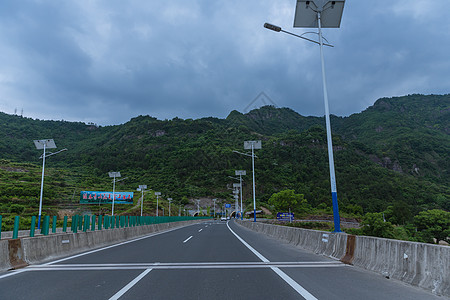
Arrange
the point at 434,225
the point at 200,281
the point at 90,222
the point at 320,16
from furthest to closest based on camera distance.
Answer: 1. the point at 434,225
2. the point at 90,222
3. the point at 320,16
4. the point at 200,281

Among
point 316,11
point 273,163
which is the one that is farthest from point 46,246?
point 273,163

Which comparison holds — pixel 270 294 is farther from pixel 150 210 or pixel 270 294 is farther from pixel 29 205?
pixel 150 210

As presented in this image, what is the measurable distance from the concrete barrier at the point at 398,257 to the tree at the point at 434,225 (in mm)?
63667

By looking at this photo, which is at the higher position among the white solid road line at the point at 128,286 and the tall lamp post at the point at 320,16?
the tall lamp post at the point at 320,16

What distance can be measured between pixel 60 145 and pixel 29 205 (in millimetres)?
88164

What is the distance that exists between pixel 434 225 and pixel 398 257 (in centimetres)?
7612

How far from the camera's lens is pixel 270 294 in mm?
5527

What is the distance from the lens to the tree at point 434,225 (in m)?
64.3

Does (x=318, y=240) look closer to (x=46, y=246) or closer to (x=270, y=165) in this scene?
(x=46, y=246)

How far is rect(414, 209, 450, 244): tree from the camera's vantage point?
64.3m

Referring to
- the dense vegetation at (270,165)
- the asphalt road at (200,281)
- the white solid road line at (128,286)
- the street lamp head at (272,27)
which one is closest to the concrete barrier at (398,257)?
the asphalt road at (200,281)

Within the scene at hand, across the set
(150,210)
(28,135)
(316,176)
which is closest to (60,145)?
(28,135)

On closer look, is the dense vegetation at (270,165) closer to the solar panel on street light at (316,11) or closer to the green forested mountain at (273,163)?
the green forested mountain at (273,163)

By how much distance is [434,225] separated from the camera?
2717 inches
